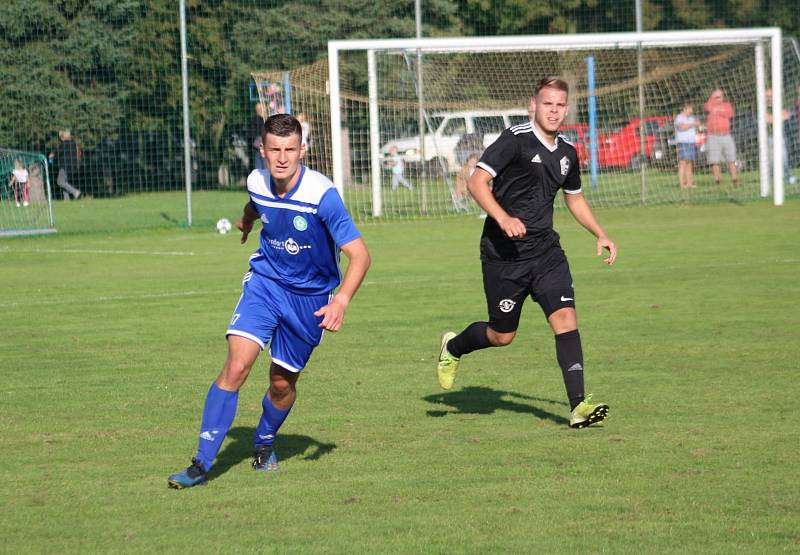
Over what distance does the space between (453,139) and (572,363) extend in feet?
58.9

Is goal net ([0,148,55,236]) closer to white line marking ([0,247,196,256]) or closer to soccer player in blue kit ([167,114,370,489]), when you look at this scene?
white line marking ([0,247,196,256])

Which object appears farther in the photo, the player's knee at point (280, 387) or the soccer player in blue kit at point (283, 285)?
the player's knee at point (280, 387)

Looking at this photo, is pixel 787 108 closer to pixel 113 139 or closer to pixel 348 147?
pixel 348 147

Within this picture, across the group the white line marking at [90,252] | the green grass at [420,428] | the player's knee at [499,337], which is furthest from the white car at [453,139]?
the player's knee at [499,337]

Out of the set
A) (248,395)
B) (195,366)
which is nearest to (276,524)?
(248,395)

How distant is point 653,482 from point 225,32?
25576 millimetres

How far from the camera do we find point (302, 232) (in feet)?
19.9

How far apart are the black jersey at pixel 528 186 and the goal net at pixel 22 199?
16.6 metres

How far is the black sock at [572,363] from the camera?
7.12 meters

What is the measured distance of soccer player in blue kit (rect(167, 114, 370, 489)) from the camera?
593 centimetres

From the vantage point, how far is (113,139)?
2939 centimetres

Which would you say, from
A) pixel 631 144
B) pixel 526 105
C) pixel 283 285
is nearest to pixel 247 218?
pixel 283 285

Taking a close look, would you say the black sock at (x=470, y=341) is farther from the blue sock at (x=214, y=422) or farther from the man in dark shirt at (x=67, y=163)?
the man in dark shirt at (x=67, y=163)

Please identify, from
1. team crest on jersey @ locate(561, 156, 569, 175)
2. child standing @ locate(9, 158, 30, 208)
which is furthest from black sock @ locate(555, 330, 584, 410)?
child standing @ locate(9, 158, 30, 208)
